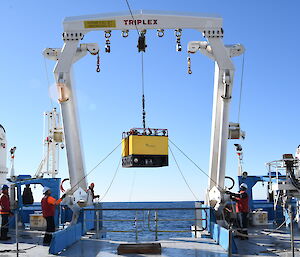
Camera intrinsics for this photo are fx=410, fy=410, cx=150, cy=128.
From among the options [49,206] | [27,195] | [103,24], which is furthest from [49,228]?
[103,24]

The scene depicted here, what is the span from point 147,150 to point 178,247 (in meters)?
2.74

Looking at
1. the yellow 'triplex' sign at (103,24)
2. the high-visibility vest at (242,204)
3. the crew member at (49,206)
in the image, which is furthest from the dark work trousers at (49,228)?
the yellow 'triplex' sign at (103,24)

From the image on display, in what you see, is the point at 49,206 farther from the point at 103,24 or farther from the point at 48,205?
the point at 103,24

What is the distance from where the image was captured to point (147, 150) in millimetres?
11477

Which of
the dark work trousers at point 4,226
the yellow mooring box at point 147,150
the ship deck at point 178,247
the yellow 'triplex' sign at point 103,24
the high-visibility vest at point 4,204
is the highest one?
the yellow 'triplex' sign at point 103,24

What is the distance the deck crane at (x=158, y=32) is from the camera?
41.1 feet

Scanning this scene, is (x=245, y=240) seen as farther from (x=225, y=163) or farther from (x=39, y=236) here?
(x=39, y=236)

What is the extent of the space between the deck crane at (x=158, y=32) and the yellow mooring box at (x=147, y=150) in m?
2.35

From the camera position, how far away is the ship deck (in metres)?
9.98

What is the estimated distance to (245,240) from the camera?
1172 centimetres

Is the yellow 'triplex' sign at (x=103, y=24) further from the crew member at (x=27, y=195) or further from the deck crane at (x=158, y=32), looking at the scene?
the crew member at (x=27, y=195)

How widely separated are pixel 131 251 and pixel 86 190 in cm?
412

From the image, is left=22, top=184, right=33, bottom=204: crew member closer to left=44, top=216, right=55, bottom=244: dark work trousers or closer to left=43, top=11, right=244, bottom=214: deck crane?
left=43, top=11, right=244, bottom=214: deck crane

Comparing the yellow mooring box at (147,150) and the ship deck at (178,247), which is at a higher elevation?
the yellow mooring box at (147,150)
